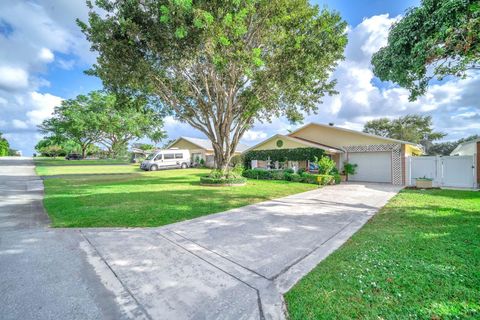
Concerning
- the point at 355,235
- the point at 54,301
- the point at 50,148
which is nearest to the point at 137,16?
the point at 54,301

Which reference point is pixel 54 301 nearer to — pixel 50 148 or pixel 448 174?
pixel 448 174

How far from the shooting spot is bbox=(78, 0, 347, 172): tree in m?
8.09

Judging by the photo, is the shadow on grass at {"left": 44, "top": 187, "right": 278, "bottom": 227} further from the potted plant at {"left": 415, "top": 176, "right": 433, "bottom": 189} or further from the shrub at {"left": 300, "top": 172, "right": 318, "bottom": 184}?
the potted plant at {"left": 415, "top": 176, "right": 433, "bottom": 189}

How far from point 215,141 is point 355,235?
10.3 metres

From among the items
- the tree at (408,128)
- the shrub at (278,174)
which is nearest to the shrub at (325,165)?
the shrub at (278,174)

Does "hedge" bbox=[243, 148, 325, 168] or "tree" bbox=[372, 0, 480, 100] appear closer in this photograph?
"tree" bbox=[372, 0, 480, 100]

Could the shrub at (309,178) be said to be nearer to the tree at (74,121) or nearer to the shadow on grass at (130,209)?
the shadow on grass at (130,209)

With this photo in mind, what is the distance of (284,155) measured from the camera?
1883cm

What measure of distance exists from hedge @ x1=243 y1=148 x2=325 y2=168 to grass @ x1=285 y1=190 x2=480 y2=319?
11.9 metres

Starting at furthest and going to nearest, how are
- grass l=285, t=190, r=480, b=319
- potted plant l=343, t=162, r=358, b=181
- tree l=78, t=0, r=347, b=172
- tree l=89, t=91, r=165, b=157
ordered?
tree l=89, t=91, r=165, b=157 → potted plant l=343, t=162, r=358, b=181 → tree l=78, t=0, r=347, b=172 → grass l=285, t=190, r=480, b=319

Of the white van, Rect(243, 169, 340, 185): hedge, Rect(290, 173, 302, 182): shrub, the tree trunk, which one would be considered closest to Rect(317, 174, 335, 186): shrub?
Rect(243, 169, 340, 185): hedge

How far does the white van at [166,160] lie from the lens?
77.9 ft

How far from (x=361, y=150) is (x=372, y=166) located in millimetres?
1422

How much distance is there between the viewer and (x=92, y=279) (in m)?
2.94
